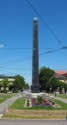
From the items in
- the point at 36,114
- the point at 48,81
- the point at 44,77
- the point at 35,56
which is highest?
the point at 44,77

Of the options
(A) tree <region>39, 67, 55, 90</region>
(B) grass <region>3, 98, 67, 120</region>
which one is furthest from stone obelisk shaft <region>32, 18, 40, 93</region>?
(A) tree <region>39, 67, 55, 90</region>

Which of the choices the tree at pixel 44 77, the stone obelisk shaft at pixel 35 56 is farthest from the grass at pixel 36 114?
the tree at pixel 44 77

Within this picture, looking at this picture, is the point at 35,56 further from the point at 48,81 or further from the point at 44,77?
the point at 44,77

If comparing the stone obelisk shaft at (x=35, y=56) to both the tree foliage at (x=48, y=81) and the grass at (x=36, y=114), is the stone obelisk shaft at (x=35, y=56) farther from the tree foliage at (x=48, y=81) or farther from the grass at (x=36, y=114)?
the tree foliage at (x=48, y=81)

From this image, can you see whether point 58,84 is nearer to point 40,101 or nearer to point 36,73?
point 36,73

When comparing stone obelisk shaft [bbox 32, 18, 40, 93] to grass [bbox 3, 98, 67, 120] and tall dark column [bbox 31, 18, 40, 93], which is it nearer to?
tall dark column [bbox 31, 18, 40, 93]

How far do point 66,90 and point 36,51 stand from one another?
9524 centimetres

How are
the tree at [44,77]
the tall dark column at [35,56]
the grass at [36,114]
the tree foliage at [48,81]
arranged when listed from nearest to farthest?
the grass at [36,114] < the tall dark column at [35,56] < the tree foliage at [48,81] < the tree at [44,77]

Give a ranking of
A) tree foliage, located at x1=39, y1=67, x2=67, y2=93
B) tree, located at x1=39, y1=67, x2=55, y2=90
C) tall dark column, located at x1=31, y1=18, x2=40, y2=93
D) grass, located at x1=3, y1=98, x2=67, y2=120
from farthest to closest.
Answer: tree, located at x1=39, y1=67, x2=55, y2=90, tree foliage, located at x1=39, y1=67, x2=67, y2=93, tall dark column, located at x1=31, y1=18, x2=40, y2=93, grass, located at x1=3, y1=98, x2=67, y2=120

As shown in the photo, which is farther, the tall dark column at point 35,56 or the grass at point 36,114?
the tall dark column at point 35,56

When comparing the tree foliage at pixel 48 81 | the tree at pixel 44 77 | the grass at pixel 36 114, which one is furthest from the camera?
the tree at pixel 44 77

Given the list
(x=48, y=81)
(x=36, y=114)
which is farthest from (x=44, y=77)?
(x=36, y=114)

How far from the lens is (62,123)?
83.5ft

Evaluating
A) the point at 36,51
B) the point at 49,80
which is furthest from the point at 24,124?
the point at 49,80
